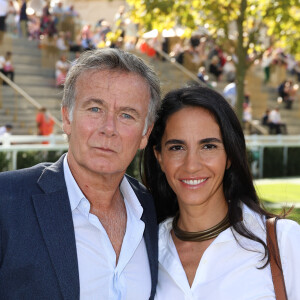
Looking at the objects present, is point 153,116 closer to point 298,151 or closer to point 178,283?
point 178,283

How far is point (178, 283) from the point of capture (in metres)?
3.42

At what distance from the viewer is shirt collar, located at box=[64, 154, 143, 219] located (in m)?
3.22

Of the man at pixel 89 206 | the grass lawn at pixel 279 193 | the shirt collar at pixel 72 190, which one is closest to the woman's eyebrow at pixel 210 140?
the man at pixel 89 206

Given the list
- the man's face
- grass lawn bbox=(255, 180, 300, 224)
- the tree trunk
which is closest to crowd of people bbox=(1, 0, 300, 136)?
the tree trunk

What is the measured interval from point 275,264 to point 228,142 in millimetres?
734

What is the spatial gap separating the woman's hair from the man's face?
0.45 meters

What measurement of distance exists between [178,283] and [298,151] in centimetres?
1575

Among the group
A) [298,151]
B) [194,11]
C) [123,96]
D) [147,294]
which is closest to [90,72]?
[123,96]

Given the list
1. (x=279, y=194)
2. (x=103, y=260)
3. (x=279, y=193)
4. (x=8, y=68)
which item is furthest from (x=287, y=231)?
(x=8, y=68)

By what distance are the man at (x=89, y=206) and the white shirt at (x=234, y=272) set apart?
0.14m

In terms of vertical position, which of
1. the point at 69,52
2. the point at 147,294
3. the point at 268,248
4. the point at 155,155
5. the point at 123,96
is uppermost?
the point at 69,52

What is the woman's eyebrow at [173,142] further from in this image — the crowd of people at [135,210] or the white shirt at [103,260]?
the white shirt at [103,260]

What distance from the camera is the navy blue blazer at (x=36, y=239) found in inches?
114

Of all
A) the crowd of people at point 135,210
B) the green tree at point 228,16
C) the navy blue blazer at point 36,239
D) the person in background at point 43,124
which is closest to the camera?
the navy blue blazer at point 36,239
